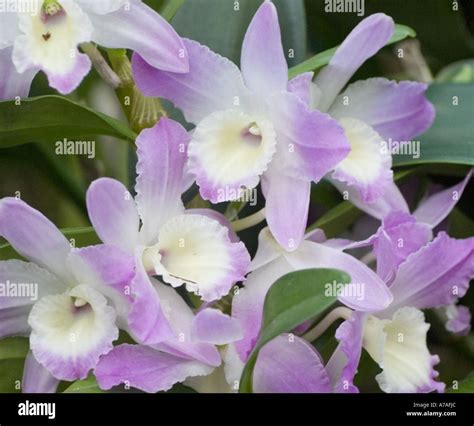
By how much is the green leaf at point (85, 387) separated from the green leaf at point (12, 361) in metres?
0.06

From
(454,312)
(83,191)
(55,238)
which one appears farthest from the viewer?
(83,191)

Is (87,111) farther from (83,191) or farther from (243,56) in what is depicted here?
(83,191)

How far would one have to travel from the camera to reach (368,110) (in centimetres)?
81

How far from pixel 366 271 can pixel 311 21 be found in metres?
0.44

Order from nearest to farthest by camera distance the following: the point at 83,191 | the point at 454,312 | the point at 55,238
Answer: the point at 55,238 < the point at 454,312 < the point at 83,191

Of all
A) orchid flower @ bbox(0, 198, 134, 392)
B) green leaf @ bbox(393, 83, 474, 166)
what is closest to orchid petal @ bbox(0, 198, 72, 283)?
orchid flower @ bbox(0, 198, 134, 392)

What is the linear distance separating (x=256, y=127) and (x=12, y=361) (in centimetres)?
30

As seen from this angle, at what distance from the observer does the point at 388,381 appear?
0.73 metres

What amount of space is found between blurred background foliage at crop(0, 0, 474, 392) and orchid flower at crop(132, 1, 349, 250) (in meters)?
0.08

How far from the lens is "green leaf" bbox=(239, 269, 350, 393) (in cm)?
62

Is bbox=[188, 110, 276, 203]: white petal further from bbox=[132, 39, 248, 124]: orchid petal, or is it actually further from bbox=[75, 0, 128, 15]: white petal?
bbox=[75, 0, 128, 15]: white petal

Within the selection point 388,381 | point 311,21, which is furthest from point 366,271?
point 311,21

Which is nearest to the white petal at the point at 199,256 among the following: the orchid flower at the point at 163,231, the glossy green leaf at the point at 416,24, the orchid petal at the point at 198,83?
the orchid flower at the point at 163,231

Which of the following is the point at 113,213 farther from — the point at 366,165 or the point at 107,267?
the point at 366,165
